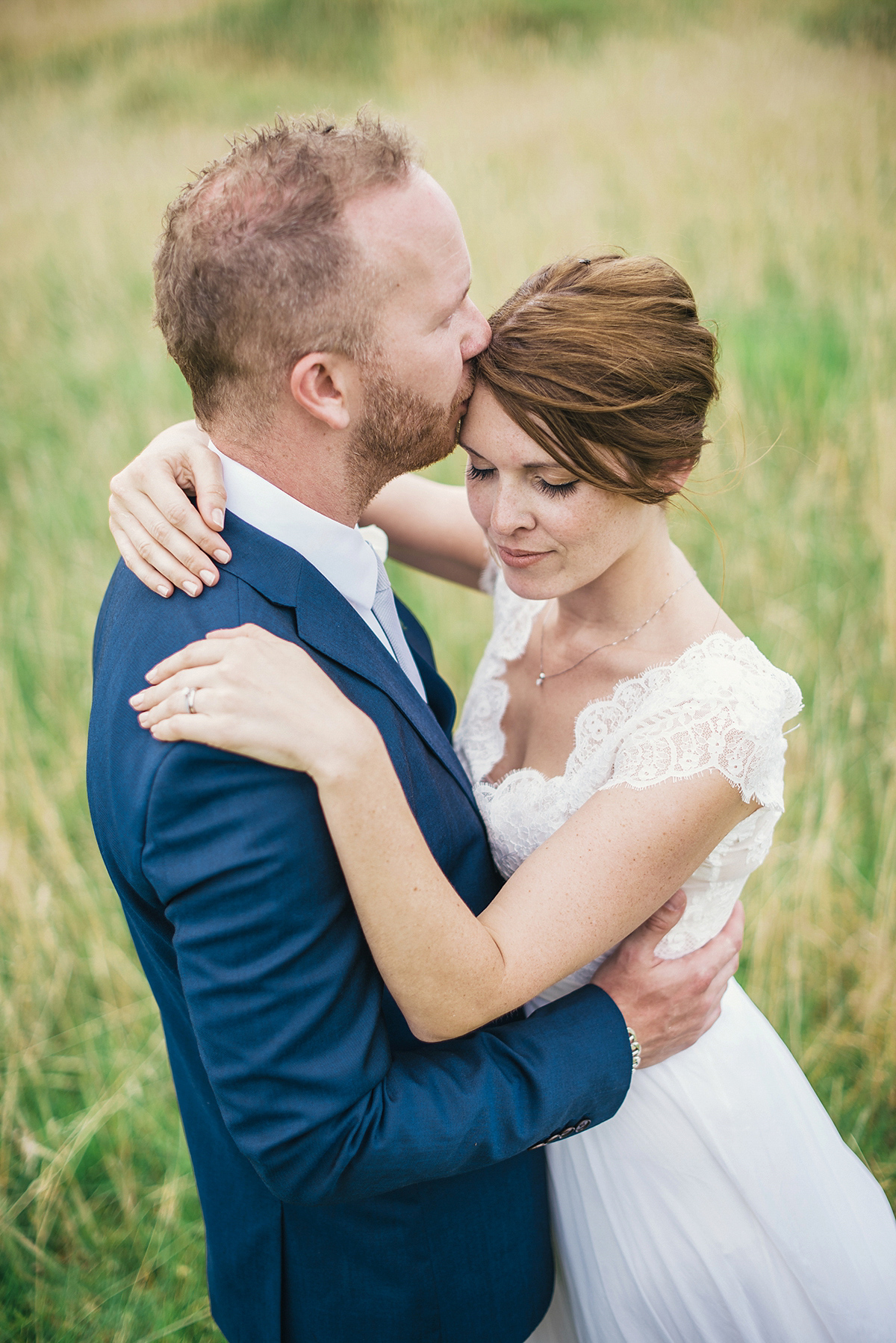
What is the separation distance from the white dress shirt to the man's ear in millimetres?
165

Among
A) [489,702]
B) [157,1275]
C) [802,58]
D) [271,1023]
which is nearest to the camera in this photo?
[271,1023]

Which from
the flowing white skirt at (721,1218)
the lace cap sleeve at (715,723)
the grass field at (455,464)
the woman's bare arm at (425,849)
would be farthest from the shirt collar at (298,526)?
the grass field at (455,464)

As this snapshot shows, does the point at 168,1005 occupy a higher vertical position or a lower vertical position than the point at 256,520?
lower

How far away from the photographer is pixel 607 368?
1837 millimetres

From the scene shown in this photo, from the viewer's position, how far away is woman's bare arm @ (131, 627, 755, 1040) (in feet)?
4.26

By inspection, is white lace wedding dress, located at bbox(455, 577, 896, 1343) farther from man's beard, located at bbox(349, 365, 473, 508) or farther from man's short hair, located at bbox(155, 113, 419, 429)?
man's short hair, located at bbox(155, 113, 419, 429)

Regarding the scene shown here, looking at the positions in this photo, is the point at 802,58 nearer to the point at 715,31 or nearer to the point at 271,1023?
the point at 715,31

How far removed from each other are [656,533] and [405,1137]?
142 cm

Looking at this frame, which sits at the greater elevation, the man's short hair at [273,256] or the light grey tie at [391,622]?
the man's short hair at [273,256]

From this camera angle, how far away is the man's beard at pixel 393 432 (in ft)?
5.52

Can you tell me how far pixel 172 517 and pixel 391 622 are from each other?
20.2 inches

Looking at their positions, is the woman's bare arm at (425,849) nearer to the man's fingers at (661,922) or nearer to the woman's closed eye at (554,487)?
the man's fingers at (661,922)

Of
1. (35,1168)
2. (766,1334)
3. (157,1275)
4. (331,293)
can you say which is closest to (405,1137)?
(766,1334)

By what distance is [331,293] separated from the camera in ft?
5.13
